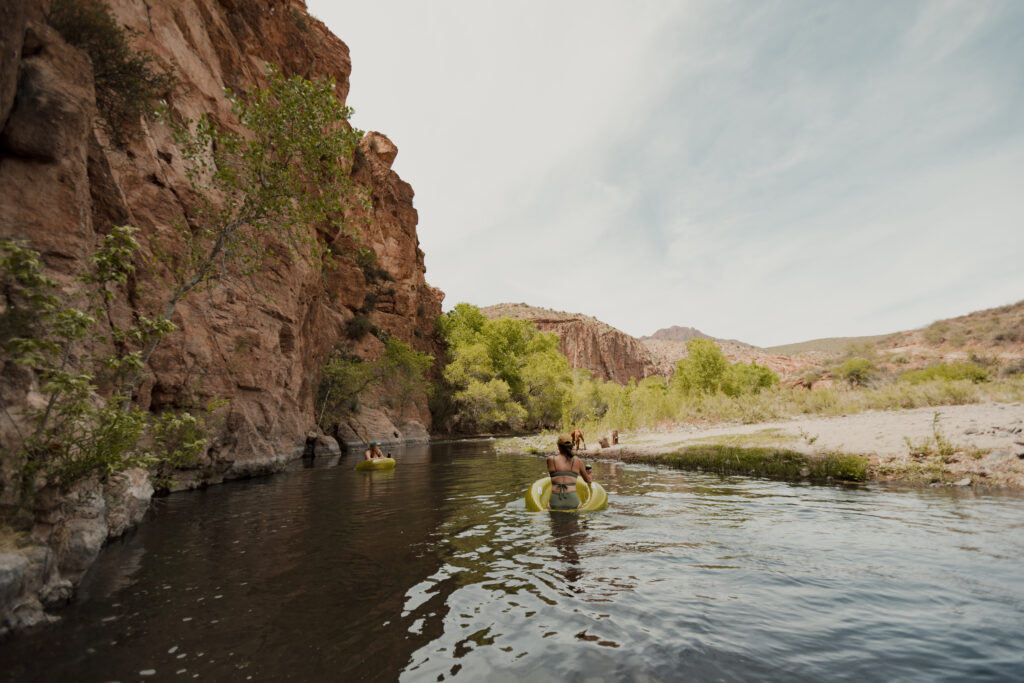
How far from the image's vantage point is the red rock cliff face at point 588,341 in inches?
4867

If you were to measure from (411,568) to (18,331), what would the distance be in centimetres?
528

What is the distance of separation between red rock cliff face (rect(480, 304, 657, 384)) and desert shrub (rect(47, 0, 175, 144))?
106 m

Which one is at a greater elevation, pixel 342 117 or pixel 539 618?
pixel 342 117

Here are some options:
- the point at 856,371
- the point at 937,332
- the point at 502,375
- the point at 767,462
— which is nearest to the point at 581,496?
the point at 767,462

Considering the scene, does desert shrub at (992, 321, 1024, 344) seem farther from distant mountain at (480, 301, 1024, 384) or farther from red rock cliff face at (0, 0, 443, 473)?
red rock cliff face at (0, 0, 443, 473)

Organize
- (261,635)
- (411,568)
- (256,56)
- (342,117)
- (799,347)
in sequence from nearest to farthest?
(261,635)
(411,568)
(342,117)
(256,56)
(799,347)

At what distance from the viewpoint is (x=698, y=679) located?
315 centimetres

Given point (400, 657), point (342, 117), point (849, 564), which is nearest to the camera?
point (400, 657)

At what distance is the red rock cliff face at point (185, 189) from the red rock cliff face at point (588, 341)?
87.6 meters

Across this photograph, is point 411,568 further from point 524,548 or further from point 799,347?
point 799,347

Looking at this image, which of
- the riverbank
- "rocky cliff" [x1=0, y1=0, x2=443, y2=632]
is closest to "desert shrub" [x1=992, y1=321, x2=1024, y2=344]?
the riverbank

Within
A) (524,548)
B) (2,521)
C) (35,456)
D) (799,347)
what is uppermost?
(799,347)

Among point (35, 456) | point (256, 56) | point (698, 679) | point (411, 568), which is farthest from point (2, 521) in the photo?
point (256, 56)

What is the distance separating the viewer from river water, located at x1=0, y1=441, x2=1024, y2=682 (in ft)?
11.3
